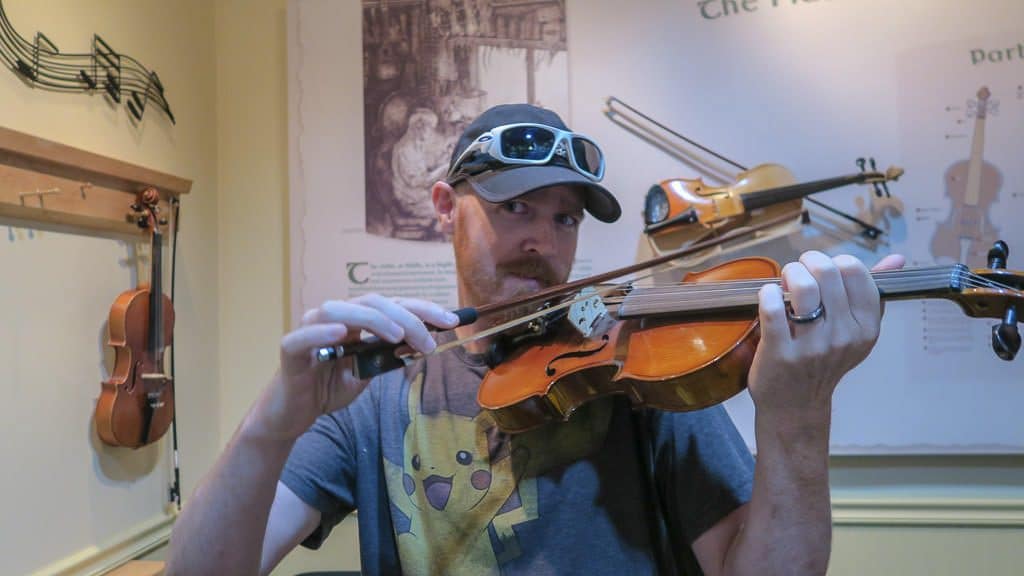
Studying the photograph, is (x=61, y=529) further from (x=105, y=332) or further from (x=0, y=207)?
(x=0, y=207)

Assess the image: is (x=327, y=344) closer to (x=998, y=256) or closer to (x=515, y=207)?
(x=515, y=207)

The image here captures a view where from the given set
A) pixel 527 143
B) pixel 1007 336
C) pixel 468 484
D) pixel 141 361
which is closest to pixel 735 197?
pixel 527 143

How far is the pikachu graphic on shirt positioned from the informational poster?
3.28 ft

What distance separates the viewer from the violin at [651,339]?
2.60ft

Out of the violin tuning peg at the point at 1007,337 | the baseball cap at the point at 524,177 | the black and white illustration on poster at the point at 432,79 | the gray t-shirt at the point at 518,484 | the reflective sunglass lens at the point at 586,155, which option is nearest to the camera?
the violin tuning peg at the point at 1007,337

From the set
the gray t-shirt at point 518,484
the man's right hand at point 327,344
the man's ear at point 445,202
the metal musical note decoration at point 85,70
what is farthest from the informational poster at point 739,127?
the man's right hand at point 327,344

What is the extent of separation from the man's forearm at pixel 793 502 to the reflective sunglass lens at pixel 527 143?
0.61 meters

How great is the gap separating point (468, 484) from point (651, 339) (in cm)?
38

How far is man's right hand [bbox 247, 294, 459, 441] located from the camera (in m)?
0.77

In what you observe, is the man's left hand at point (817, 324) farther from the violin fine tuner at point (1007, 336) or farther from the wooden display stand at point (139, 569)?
the wooden display stand at point (139, 569)

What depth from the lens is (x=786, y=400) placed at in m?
0.82

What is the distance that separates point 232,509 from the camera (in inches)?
33.6

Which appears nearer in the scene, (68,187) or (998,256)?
(998,256)

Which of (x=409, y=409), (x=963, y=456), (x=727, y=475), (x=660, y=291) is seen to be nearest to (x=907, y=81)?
(x=963, y=456)
